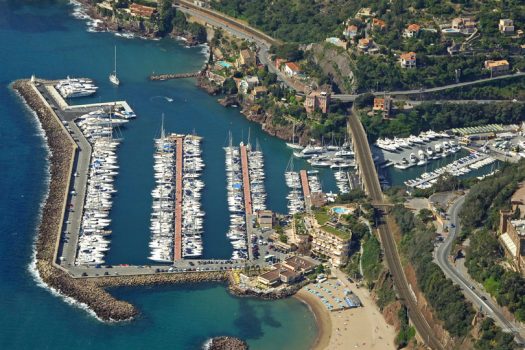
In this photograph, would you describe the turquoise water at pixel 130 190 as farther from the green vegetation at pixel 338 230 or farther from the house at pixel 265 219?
the green vegetation at pixel 338 230

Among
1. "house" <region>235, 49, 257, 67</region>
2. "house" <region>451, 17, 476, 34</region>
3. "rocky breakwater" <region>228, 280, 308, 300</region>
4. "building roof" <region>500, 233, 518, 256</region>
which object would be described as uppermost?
"building roof" <region>500, 233, 518, 256</region>

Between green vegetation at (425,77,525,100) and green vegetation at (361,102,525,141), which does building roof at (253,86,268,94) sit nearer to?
green vegetation at (361,102,525,141)

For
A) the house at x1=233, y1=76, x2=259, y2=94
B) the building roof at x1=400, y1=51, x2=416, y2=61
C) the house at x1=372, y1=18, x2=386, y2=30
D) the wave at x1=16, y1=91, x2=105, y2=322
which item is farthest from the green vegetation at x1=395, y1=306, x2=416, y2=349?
the house at x1=372, y1=18, x2=386, y2=30

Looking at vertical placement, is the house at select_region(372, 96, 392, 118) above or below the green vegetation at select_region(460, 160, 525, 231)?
below

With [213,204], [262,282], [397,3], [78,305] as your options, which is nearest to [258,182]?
[213,204]

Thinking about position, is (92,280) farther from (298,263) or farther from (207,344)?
(298,263)

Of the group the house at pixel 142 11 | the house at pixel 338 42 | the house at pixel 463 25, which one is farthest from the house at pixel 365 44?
the house at pixel 142 11
